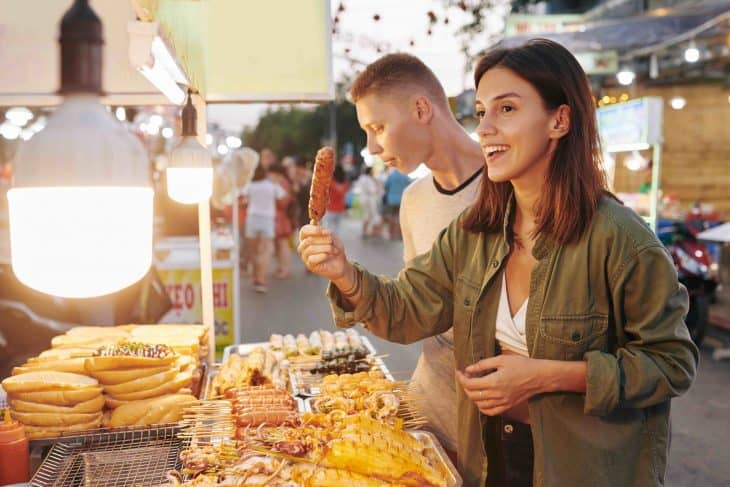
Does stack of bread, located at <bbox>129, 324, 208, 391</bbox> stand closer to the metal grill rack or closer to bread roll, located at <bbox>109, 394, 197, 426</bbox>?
bread roll, located at <bbox>109, 394, 197, 426</bbox>

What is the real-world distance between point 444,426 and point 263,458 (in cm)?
110

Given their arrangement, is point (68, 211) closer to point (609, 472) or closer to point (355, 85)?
point (609, 472)

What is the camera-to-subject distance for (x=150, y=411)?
3027 millimetres

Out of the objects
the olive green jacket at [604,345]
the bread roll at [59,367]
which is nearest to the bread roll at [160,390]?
the bread roll at [59,367]

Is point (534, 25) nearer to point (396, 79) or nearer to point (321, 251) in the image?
point (396, 79)

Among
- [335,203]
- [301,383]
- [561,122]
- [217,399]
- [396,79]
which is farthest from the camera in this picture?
[335,203]

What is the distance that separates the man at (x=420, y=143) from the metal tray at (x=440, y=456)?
567 mm

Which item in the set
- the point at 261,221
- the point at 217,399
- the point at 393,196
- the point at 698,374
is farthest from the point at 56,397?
the point at 393,196

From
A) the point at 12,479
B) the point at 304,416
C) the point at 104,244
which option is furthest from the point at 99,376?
the point at 104,244

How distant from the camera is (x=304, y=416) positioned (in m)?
3.02

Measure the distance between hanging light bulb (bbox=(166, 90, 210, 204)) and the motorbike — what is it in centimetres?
740

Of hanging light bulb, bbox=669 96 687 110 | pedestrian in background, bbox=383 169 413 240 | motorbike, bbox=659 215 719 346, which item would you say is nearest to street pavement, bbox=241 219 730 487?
motorbike, bbox=659 215 719 346

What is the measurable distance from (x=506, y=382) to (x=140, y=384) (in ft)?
5.95

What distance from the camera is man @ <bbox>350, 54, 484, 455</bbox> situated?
3.55 metres
